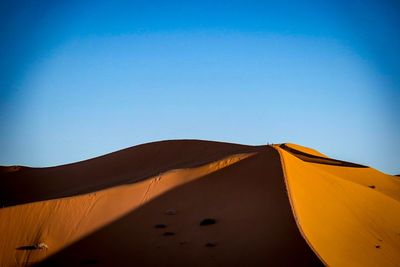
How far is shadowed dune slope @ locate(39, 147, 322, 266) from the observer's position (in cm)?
1196

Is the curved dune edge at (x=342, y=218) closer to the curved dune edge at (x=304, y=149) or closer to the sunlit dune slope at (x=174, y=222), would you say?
the sunlit dune slope at (x=174, y=222)

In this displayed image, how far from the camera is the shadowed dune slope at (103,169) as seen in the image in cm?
2188

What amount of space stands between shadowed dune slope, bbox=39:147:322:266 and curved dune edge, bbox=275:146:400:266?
48 centimetres

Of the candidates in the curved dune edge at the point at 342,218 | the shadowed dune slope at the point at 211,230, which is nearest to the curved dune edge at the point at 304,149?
the curved dune edge at the point at 342,218

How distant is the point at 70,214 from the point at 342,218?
34.4 ft

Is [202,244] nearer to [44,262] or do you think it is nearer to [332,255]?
[332,255]

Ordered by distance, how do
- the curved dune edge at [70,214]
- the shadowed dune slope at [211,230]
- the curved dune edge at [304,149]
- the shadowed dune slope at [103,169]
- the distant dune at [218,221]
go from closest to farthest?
1. the shadowed dune slope at [211,230]
2. the distant dune at [218,221]
3. the curved dune edge at [70,214]
4. the shadowed dune slope at [103,169]
5. the curved dune edge at [304,149]

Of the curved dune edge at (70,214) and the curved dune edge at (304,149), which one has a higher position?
the curved dune edge at (304,149)

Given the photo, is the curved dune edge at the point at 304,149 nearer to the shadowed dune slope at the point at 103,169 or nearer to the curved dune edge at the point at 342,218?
the shadowed dune slope at the point at 103,169

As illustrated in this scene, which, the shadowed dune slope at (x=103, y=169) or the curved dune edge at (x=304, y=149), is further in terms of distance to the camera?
the curved dune edge at (x=304, y=149)

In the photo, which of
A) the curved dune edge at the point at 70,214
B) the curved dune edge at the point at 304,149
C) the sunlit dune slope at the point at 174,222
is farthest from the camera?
the curved dune edge at the point at 304,149

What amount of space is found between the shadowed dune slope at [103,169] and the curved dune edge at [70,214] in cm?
376

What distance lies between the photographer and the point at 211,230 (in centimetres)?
1345

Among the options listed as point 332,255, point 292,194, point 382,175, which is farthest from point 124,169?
point 382,175
